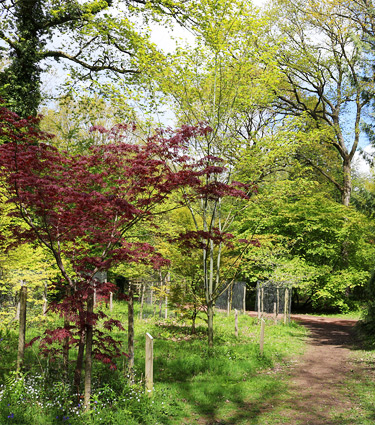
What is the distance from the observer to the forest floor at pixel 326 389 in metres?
6.12

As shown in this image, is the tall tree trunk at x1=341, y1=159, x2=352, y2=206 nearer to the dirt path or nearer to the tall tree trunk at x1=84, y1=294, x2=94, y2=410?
the dirt path

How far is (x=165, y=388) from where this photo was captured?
22.2 ft

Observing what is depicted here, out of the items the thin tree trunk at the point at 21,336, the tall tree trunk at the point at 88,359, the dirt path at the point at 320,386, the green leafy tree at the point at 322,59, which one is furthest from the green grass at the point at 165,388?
the green leafy tree at the point at 322,59

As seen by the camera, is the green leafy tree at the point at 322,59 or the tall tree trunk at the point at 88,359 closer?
the tall tree trunk at the point at 88,359

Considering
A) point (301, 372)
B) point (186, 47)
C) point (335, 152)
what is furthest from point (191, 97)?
point (335, 152)

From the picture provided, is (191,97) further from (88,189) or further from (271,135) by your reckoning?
(88,189)

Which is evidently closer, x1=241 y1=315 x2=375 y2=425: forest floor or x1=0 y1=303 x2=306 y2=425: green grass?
x1=0 y1=303 x2=306 y2=425: green grass

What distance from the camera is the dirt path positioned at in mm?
6211

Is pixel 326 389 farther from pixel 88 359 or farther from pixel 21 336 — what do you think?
pixel 21 336

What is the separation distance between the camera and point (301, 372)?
9055mm

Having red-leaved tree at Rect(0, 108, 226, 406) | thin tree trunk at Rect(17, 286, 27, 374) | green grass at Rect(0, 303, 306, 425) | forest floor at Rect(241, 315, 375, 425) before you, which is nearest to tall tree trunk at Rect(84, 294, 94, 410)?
red-leaved tree at Rect(0, 108, 226, 406)

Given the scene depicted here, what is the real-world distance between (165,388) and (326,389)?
320 cm

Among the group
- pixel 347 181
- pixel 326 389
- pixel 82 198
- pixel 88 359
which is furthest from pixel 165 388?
pixel 347 181

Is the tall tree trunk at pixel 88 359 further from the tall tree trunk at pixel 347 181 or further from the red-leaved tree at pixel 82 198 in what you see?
the tall tree trunk at pixel 347 181
